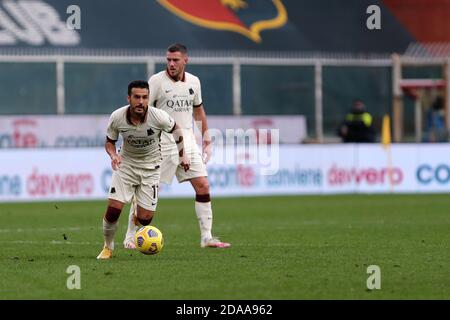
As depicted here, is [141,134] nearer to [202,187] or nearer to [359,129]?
[202,187]

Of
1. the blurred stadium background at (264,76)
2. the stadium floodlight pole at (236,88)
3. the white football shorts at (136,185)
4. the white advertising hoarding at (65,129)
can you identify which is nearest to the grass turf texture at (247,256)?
the white football shorts at (136,185)

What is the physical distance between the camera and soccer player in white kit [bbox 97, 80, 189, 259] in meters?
12.6

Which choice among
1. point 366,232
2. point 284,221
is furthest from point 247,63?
point 366,232

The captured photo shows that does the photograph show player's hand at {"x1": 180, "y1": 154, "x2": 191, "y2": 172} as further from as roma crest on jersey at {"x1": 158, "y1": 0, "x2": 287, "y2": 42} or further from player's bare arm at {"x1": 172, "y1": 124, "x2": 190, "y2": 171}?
as roma crest on jersey at {"x1": 158, "y1": 0, "x2": 287, "y2": 42}

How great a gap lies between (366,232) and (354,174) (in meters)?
11.2

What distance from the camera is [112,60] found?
33438 millimetres

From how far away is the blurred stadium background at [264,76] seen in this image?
90.0 ft

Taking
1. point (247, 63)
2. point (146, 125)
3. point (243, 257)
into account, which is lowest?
point (243, 257)

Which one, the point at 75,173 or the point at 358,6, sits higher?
the point at 358,6

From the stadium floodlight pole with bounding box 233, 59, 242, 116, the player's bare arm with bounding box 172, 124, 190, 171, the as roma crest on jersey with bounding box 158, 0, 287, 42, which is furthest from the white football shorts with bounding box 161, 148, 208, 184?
the as roma crest on jersey with bounding box 158, 0, 287, 42

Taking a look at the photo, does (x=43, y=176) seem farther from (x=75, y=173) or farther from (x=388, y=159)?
(x=388, y=159)

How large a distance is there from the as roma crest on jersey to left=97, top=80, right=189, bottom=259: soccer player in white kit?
2338 centimetres

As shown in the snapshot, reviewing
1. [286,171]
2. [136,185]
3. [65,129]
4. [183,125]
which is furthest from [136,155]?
[65,129]

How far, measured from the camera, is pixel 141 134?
12789 mm
